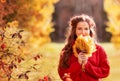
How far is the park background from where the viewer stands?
27.0 feet

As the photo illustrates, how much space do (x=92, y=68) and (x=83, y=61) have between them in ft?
0.47

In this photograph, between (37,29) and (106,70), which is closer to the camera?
(106,70)

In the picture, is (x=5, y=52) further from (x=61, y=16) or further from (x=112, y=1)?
(x=61, y=16)

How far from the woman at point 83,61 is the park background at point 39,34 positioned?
432mm

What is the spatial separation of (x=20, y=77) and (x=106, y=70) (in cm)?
115

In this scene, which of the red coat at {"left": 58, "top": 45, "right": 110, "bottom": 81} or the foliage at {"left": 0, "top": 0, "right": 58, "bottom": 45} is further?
the foliage at {"left": 0, "top": 0, "right": 58, "bottom": 45}

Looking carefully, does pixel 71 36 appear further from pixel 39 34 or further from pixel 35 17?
pixel 39 34

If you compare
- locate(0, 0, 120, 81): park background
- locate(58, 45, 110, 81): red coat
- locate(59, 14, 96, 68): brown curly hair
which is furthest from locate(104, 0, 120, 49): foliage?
locate(58, 45, 110, 81): red coat

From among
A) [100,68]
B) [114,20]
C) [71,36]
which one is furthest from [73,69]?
[114,20]

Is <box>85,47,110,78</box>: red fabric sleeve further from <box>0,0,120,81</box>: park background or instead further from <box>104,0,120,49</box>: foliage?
<box>104,0,120,49</box>: foliage

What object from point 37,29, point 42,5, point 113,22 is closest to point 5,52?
point 42,5

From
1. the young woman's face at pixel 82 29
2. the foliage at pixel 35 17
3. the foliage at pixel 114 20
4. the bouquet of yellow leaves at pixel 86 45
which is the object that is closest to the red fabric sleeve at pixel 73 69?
the bouquet of yellow leaves at pixel 86 45

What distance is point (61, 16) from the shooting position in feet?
109

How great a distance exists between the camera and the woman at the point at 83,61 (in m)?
7.41
